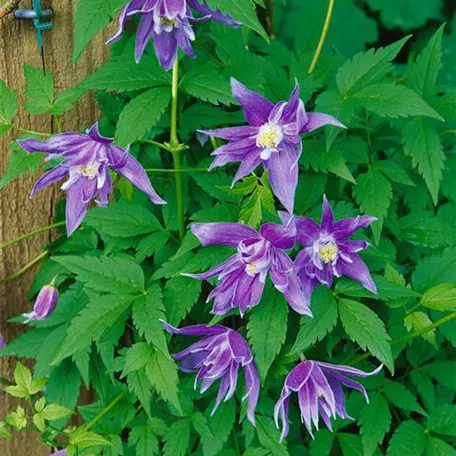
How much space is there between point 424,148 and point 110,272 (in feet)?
2.36

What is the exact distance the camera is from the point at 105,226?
1838mm

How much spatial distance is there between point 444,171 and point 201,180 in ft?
1.99

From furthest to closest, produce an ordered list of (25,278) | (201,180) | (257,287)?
(25,278), (201,180), (257,287)

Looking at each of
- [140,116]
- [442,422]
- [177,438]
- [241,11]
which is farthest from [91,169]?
[442,422]

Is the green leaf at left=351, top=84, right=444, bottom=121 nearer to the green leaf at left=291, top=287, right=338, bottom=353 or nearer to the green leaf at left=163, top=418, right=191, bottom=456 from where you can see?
the green leaf at left=291, top=287, right=338, bottom=353

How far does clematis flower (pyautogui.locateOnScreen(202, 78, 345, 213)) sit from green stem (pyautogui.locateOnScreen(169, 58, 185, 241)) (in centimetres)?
16

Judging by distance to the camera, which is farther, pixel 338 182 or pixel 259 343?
pixel 338 182

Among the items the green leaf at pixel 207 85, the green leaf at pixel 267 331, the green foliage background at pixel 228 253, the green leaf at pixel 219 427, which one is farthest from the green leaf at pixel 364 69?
the green leaf at pixel 219 427

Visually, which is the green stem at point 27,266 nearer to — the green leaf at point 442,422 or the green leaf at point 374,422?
the green leaf at point 374,422

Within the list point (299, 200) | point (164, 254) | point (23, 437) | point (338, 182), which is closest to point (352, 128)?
point (338, 182)

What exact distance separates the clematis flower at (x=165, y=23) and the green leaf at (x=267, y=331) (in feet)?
1.70

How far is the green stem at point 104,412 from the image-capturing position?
183 cm

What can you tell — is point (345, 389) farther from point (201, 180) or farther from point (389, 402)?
point (201, 180)

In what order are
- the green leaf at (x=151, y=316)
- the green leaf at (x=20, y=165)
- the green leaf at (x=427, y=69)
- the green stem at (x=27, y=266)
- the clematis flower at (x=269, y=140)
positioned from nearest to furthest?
the clematis flower at (x=269, y=140) < the green leaf at (x=151, y=316) < the green leaf at (x=20, y=165) < the green leaf at (x=427, y=69) < the green stem at (x=27, y=266)
